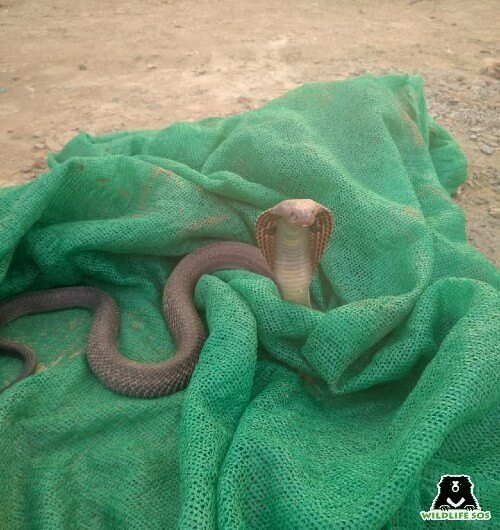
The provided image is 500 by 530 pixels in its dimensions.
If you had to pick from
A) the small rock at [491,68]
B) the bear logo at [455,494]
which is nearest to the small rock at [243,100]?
the small rock at [491,68]

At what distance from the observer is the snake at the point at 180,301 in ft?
6.16

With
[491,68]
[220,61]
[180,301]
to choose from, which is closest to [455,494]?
[180,301]

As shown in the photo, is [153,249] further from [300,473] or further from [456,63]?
[456,63]

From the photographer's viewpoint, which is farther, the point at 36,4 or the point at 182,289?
the point at 36,4

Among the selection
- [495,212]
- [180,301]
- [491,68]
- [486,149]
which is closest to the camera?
[180,301]

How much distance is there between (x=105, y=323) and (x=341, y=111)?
154 cm

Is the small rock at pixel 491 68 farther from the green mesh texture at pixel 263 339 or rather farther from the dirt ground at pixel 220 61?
the green mesh texture at pixel 263 339

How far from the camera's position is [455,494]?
1.47 metres

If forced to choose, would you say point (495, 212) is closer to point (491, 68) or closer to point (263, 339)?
point (263, 339)

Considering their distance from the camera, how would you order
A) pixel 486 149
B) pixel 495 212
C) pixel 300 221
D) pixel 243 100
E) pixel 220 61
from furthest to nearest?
1. pixel 220 61
2. pixel 243 100
3. pixel 486 149
4. pixel 495 212
5. pixel 300 221

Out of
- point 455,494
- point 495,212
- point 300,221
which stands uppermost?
point 300,221

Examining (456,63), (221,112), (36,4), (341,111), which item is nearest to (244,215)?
(341,111)

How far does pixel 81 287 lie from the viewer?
8.07 feet

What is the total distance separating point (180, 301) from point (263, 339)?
0.51 meters
